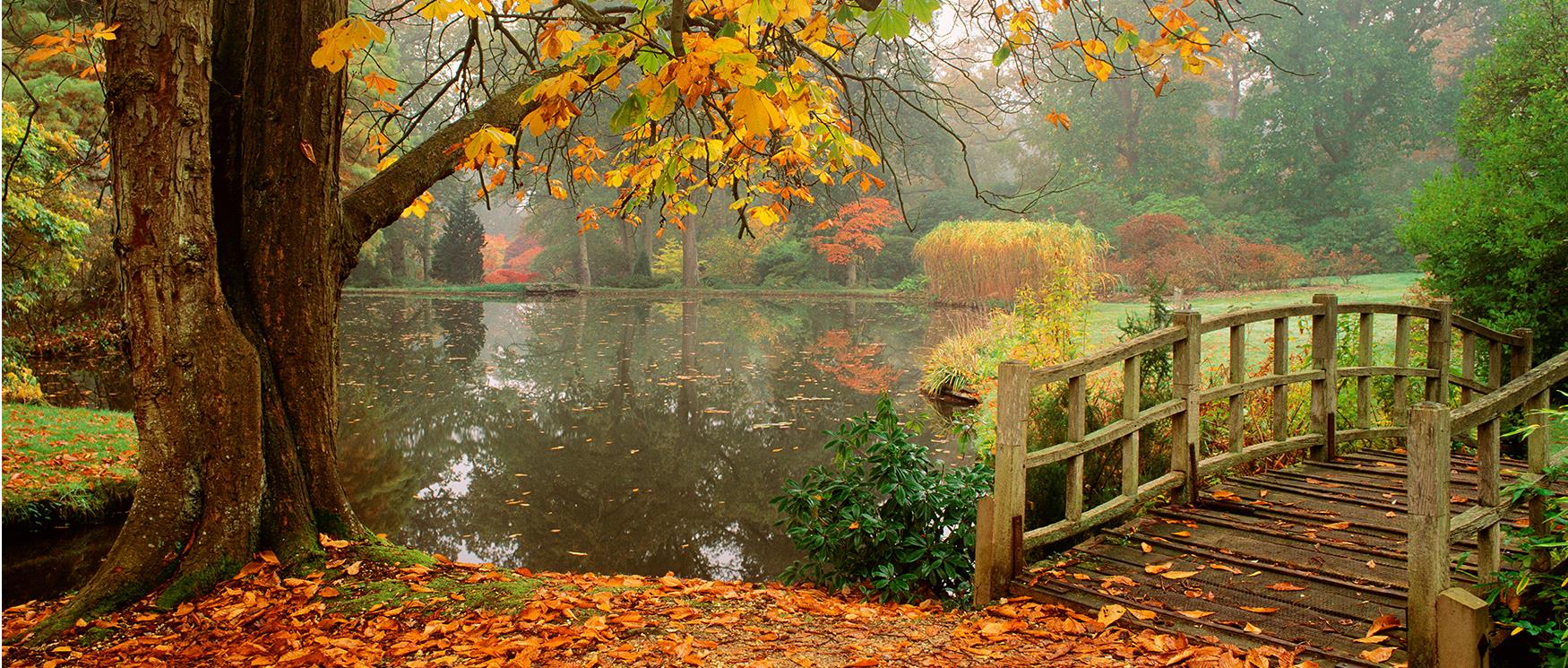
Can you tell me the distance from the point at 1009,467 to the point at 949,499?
23.3 inches

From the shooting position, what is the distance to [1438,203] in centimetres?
700

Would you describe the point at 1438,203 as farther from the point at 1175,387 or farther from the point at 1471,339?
the point at 1175,387

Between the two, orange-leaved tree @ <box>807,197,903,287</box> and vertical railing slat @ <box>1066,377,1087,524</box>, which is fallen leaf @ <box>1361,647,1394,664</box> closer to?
vertical railing slat @ <box>1066,377,1087,524</box>

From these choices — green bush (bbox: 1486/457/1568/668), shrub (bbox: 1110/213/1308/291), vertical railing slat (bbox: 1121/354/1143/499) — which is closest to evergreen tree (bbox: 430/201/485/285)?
shrub (bbox: 1110/213/1308/291)

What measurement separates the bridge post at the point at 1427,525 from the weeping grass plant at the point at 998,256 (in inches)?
591

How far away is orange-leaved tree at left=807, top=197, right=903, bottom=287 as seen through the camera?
30.5 metres

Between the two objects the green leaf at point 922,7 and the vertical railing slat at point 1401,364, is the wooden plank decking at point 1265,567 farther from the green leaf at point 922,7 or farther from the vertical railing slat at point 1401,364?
the green leaf at point 922,7

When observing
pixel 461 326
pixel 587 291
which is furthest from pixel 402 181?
pixel 587 291

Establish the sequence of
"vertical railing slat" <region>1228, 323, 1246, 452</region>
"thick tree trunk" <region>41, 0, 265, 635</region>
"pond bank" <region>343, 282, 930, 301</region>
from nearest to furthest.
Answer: "thick tree trunk" <region>41, 0, 265, 635</region> → "vertical railing slat" <region>1228, 323, 1246, 452</region> → "pond bank" <region>343, 282, 930, 301</region>

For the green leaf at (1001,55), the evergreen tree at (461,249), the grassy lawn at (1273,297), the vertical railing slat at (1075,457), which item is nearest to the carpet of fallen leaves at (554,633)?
the vertical railing slat at (1075,457)

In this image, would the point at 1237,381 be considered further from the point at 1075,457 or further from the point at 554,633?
the point at 554,633

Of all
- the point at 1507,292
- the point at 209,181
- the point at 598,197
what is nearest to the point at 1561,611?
the point at 1507,292

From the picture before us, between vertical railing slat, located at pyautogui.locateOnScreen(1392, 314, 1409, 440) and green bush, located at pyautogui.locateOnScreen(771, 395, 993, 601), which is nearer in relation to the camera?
green bush, located at pyautogui.locateOnScreen(771, 395, 993, 601)

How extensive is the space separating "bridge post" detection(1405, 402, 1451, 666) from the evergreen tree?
1317 inches
